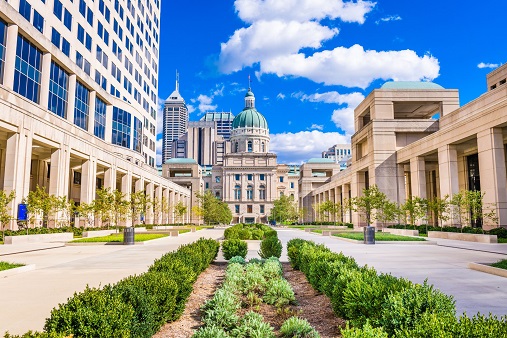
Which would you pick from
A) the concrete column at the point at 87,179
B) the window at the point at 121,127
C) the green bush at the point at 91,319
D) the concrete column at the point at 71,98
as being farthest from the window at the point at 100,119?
the green bush at the point at 91,319

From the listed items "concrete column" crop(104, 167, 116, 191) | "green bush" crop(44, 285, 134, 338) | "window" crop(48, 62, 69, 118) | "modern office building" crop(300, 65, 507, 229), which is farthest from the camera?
"concrete column" crop(104, 167, 116, 191)

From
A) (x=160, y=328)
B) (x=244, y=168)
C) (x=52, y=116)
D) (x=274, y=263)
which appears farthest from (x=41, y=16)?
(x=244, y=168)

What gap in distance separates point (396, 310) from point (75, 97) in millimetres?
44209

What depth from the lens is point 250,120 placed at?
144m

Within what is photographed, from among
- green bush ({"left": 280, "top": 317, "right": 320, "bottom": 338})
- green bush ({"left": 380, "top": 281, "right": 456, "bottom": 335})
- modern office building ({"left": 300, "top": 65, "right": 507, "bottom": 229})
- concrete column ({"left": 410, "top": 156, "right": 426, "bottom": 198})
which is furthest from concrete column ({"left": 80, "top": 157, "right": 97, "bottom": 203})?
green bush ({"left": 380, "top": 281, "right": 456, "bottom": 335})

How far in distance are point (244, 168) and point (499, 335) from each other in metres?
122

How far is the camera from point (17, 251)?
18828 millimetres

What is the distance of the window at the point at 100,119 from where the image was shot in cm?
4856

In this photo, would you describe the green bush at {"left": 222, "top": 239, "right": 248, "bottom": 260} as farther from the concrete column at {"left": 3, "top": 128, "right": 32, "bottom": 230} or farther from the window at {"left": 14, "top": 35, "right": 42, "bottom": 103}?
the window at {"left": 14, "top": 35, "right": 42, "bottom": 103}

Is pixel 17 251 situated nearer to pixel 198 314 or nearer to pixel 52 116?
pixel 198 314

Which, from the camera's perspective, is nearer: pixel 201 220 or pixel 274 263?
pixel 274 263

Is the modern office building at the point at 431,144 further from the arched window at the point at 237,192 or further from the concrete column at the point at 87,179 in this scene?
the arched window at the point at 237,192

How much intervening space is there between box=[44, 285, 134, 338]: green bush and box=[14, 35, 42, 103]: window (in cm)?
3321

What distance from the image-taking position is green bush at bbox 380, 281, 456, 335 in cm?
472
